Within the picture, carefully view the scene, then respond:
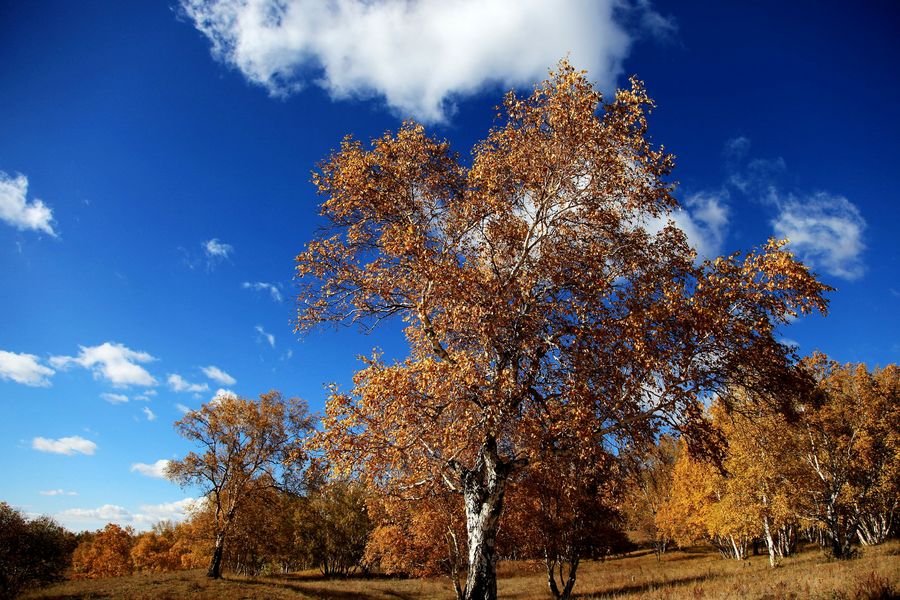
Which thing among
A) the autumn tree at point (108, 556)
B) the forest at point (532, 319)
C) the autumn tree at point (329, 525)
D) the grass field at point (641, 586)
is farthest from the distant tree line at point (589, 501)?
the autumn tree at point (108, 556)

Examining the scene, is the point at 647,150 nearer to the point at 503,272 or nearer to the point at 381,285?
the point at 503,272

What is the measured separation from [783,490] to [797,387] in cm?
2811

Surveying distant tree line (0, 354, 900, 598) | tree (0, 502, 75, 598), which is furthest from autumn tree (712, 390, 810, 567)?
tree (0, 502, 75, 598)

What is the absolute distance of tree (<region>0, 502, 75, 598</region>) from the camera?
24.3 meters

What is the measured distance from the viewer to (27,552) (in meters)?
28.8

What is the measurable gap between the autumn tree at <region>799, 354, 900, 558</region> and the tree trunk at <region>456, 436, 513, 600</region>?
3153cm

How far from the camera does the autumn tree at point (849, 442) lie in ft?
107

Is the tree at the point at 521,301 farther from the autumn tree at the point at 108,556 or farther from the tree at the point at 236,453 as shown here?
the autumn tree at the point at 108,556

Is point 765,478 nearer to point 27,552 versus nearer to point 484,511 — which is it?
point 484,511

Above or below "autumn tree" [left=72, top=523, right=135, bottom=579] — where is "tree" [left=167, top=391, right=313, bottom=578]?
above

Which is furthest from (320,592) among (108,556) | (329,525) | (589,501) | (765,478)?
(108,556)

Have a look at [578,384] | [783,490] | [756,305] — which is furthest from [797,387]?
[783,490]

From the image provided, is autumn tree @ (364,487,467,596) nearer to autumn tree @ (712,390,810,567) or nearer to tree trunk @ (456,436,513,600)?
tree trunk @ (456,436,513,600)

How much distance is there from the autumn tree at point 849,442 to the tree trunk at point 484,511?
103ft
